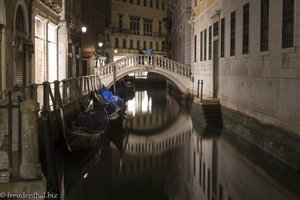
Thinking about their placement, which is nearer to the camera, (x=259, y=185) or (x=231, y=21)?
(x=259, y=185)

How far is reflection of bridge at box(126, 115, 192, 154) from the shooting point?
12.2 m

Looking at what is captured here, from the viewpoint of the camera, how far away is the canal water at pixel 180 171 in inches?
306

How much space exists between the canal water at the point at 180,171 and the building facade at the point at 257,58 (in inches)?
39.3

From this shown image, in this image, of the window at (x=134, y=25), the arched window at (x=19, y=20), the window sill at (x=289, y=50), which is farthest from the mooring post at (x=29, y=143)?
the window at (x=134, y=25)

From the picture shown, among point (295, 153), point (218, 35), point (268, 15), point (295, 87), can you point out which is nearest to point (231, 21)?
point (218, 35)

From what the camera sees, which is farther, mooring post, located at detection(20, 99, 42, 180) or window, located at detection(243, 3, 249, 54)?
window, located at detection(243, 3, 249, 54)

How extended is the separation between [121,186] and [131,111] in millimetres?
12906

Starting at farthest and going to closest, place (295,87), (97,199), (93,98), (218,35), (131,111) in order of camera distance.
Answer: (131,111) < (218,35) < (93,98) < (295,87) < (97,199)

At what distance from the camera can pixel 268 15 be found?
36.1 ft

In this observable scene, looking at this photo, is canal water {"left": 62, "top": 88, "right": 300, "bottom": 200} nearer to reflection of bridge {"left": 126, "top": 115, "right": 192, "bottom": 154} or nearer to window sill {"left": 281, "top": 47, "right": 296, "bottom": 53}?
reflection of bridge {"left": 126, "top": 115, "right": 192, "bottom": 154}

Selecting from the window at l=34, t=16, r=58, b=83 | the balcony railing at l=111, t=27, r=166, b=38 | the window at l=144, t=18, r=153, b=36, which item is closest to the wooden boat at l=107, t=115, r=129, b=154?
the window at l=34, t=16, r=58, b=83

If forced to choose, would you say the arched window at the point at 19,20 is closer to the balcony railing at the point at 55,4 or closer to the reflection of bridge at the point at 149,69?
the balcony railing at the point at 55,4

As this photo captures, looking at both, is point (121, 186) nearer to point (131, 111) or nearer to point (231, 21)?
point (231, 21)

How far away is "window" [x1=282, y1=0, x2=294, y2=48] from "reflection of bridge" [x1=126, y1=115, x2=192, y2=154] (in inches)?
167
